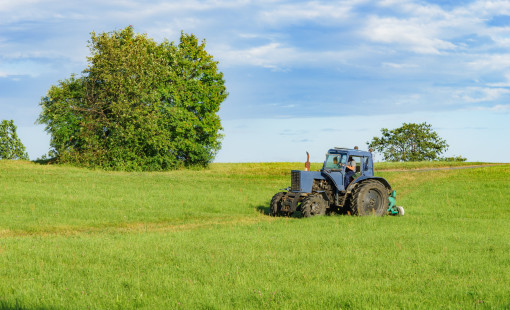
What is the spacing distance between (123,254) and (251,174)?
101ft

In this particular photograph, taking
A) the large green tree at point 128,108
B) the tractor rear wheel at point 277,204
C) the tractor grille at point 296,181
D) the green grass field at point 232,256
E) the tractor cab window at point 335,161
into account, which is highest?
the large green tree at point 128,108

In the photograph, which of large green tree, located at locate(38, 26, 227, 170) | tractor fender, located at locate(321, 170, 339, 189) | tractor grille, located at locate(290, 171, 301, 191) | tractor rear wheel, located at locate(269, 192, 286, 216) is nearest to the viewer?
tractor fender, located at locate(321, 170, 339, 189)

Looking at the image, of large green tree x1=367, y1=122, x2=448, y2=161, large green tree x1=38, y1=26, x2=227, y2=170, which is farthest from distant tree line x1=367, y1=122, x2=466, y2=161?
large green tree x1=38, y1=26, x2=227, y2=170

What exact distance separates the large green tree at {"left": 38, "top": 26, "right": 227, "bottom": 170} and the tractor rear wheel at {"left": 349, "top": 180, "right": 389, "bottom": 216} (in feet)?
79.8

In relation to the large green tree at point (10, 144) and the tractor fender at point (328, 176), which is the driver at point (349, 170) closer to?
the tractor fender at point (328, 176)

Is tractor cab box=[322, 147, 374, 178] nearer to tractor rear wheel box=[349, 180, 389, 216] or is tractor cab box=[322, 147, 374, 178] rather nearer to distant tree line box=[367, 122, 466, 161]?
tractor rear wheel box=[349, 180, 389, 216]

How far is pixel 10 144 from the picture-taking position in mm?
47000

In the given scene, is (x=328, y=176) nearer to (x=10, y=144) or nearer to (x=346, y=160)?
(x=346, y=160)

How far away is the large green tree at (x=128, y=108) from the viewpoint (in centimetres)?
4166

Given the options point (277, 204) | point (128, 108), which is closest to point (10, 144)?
point (128, 108)

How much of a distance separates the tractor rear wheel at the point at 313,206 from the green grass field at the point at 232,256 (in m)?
0.90

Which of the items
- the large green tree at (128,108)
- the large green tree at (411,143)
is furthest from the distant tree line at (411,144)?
the large green tree at (128,108)

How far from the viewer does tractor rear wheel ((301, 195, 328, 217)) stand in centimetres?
2028

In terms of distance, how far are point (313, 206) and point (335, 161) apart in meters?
2.35
